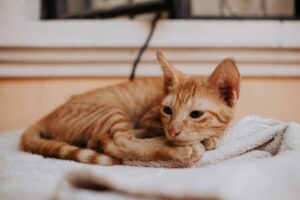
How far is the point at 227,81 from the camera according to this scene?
99cm

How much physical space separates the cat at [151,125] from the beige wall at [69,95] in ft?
1.02

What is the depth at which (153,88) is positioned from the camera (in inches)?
50.5

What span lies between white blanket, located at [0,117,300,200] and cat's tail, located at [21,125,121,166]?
0.03m

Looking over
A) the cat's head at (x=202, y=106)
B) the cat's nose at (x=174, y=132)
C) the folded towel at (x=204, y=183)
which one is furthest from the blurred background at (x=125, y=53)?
the folded towel at (x=204, y=183)

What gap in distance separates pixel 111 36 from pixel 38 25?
26 centimetres

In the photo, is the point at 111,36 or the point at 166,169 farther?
the point at 111,36

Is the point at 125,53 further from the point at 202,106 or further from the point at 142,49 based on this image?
the point at 202,106

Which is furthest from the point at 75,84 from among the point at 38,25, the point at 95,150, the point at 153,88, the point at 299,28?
the point at 299,28

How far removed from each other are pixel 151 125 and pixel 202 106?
19 centimetres

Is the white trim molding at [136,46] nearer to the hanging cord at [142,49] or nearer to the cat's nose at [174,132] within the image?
the hanging cord at [142,49]

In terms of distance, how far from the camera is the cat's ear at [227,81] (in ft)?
3.14

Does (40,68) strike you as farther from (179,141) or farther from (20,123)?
A: (179,141)

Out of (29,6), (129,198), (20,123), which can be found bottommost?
(20,123)

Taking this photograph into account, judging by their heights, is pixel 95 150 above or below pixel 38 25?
below
